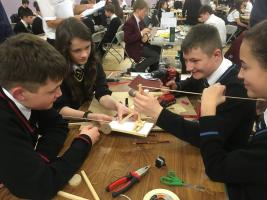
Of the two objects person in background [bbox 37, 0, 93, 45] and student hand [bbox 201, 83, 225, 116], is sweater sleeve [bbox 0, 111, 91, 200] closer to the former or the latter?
student hand [bbox 201, 83, 225, 116]

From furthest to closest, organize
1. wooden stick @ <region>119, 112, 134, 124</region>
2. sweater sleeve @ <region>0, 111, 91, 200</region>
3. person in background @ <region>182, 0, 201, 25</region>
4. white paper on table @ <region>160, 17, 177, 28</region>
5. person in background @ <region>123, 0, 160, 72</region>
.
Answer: person in background @ <region>182, 0, 201, 25</region>, person in background @ <region>123, 0, 160, 72</region>, white paper on table @ <region>160, 17, 177, 28</region>, wooden stick @ <region>119, 112, 134, 124</region>, sweater sleeve @ <region>0, 111, 91, 200</region>

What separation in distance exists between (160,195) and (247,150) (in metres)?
0.35

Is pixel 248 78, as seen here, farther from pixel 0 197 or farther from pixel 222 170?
Answer: pixel 0 197

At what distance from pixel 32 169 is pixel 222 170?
2.20ft

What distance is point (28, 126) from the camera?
107 centimetres

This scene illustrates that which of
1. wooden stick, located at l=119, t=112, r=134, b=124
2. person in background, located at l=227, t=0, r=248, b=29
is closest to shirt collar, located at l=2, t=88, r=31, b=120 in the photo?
wooden stick, located at l=119, t=112, r=134, b=124

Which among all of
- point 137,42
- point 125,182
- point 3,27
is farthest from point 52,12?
point 125,182

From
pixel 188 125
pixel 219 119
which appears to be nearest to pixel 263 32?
pixel 219 119

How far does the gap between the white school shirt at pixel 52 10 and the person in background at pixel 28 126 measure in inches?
69.8

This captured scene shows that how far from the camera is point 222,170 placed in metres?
0.95

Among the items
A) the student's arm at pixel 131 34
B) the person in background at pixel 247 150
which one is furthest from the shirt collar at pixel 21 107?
the student's arm at pixel 131 34

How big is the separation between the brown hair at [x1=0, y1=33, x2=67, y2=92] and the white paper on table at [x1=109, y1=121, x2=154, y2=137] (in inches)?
16.2

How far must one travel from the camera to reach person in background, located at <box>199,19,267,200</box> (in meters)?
0.91

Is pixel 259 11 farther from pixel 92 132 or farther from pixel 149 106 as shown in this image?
pixel 92 132
